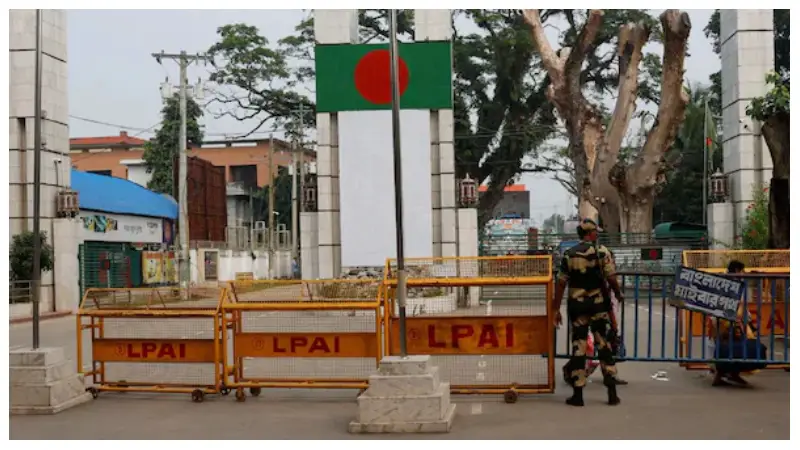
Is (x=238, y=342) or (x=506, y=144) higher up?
(x=506, y=144)

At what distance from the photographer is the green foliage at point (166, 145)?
172 ft

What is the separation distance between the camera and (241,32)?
36.3 meters

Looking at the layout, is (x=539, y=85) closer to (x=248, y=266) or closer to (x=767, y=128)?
(x=248, y=266)

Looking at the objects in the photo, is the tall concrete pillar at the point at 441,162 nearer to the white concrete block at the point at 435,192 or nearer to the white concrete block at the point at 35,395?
the white concrete block at the point at 435,192

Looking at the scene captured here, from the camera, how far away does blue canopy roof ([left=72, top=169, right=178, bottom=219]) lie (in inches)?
1315

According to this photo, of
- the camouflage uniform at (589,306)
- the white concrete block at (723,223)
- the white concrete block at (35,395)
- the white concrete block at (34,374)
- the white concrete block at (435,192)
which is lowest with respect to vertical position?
the white concrete block at (35,395)

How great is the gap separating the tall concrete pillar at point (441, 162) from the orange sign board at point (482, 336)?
44.8 feet

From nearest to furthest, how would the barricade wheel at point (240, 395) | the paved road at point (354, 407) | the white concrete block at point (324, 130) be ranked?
the paved road at point (354, 407), the barricade wheel at point (240, 395), the white concrete block at point (324, 130)

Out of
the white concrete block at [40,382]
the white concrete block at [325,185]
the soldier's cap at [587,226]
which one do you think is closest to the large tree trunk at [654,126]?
the white concrete block at [325,185]

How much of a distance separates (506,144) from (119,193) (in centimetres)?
1670

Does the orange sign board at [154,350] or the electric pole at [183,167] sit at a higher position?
the electric pole at [183,167]

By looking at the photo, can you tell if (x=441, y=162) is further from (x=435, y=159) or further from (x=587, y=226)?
(x=587, y=226)

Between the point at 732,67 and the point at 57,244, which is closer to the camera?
the point at 732,67
